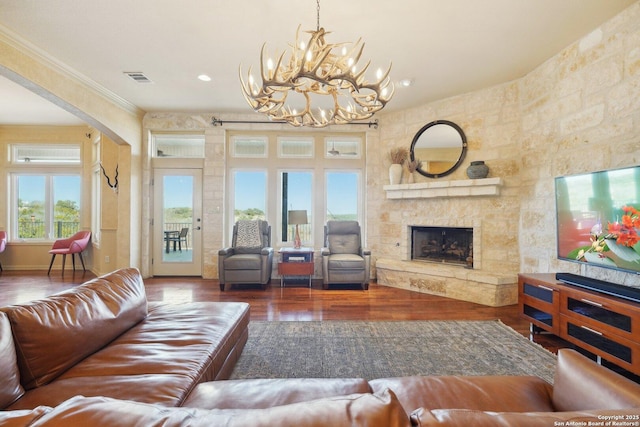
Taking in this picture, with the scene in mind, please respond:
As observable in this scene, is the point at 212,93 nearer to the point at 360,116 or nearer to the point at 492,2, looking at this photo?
the point at 360,116

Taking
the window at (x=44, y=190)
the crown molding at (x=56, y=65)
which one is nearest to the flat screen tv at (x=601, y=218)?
the crown molding at (x=56, y=65)

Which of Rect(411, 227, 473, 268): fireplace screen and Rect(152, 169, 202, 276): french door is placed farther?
Rect(152, 169, 202, 276): french door

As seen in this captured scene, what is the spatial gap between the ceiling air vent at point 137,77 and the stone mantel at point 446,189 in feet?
12.5

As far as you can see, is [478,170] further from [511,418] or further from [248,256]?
[511,418]

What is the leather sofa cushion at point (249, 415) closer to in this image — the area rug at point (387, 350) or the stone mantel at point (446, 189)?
the area rug at point (387, 350)

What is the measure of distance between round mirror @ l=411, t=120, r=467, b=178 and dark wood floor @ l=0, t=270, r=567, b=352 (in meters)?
1.98

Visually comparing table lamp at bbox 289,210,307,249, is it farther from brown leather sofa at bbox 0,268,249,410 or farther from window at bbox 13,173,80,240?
window at bbox 13,173,80,240

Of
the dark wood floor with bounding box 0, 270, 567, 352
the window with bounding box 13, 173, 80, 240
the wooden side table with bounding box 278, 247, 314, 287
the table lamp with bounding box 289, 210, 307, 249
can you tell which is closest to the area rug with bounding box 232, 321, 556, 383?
the dark wood floor with bounding box 0, 270, 567, 352

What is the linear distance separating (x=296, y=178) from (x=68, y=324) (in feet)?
13.2

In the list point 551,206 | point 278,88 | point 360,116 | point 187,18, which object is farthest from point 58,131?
point 551,206

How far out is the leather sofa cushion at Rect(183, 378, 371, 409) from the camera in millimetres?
1073

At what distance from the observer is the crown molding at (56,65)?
270cm

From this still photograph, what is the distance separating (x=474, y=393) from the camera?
3.73ft

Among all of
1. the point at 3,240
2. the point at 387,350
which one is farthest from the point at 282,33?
the point at 3,240
